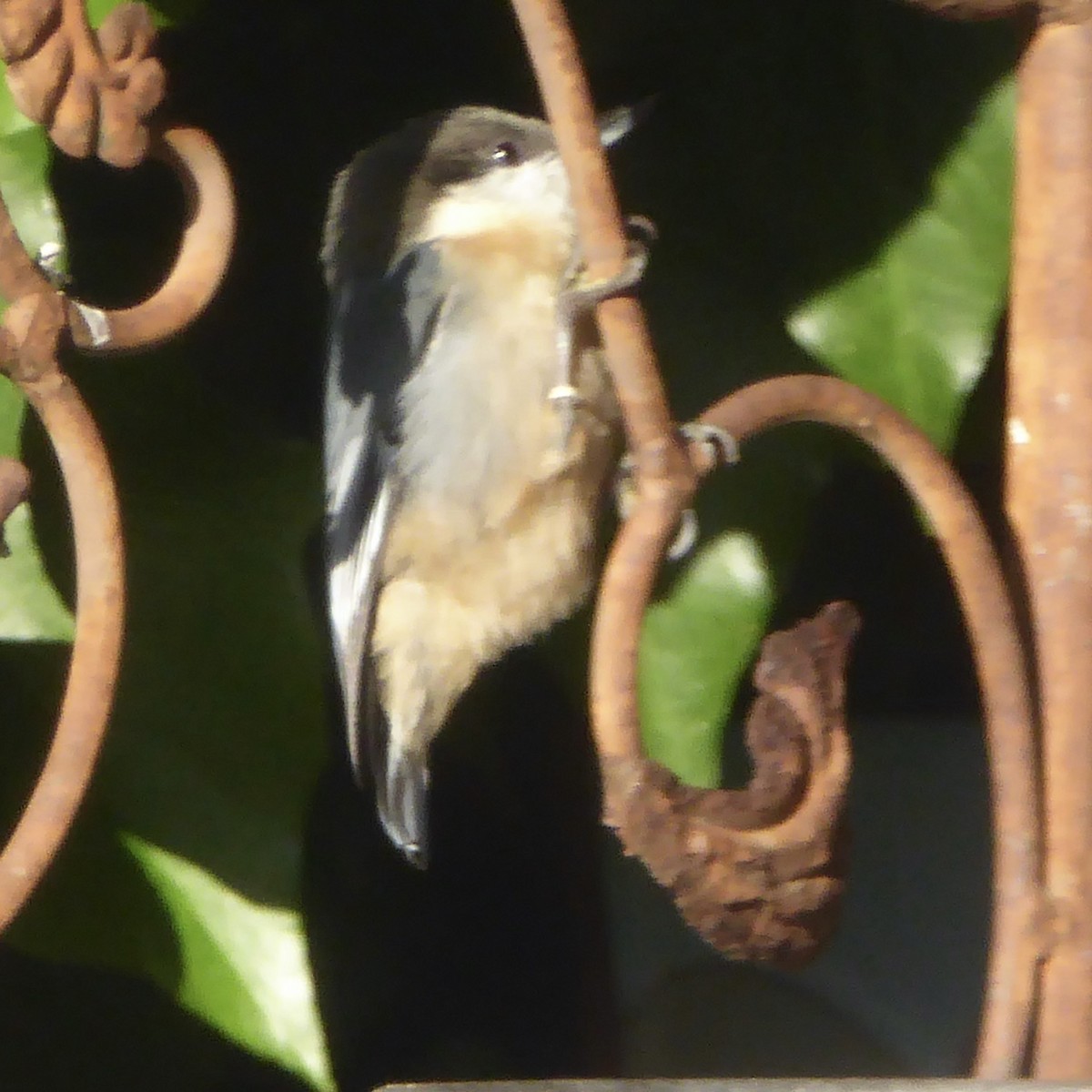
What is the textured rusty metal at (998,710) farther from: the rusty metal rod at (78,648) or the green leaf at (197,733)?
the green leaf at (197,733)

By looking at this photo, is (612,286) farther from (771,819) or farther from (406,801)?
(406,801)

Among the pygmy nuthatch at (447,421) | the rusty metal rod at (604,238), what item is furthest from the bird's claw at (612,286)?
the pygmy nuthatch at (447,421)

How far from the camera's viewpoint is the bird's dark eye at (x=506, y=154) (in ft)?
3.30

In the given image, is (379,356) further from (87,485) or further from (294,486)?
(87,485)

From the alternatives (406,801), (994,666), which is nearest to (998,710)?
(994,666)

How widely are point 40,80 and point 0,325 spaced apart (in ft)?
0.27

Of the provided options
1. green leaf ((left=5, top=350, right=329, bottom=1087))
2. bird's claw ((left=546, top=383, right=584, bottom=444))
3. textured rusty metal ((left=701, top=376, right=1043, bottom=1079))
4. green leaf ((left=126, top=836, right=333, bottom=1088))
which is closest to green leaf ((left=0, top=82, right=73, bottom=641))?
green leaf ((left=5, top=350, right=329, bottom=1087))

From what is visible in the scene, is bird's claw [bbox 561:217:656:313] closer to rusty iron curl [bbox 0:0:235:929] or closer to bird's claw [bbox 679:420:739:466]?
bird's claw [bbox 679:420:739:466]

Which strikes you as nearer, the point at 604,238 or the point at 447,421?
the point at 604,238

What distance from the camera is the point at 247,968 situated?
2.58 feet

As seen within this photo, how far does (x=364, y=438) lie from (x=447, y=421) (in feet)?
0.18

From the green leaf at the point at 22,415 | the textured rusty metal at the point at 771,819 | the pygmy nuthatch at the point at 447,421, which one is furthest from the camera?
the pygmy nuthatch at the point at 447,421

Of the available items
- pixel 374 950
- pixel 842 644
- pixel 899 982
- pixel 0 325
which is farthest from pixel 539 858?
pixel 0 325

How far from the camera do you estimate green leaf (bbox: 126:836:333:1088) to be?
0.79m
